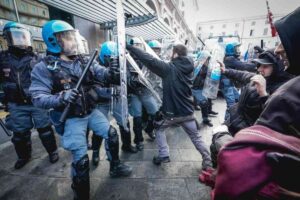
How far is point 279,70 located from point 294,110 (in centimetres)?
173

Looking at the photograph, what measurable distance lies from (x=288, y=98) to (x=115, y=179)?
8.77 feet

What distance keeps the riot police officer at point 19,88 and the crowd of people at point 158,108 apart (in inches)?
0.6

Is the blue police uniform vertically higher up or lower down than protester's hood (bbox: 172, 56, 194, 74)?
lower down

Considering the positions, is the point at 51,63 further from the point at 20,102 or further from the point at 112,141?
the point at 20,102

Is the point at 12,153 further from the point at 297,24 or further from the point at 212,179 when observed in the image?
the point at 297,24

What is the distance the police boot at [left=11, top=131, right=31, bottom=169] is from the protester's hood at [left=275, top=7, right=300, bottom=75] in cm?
385

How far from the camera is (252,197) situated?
62 centimetres

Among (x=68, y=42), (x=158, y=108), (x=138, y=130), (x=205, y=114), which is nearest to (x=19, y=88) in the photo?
(x=68, y=42)

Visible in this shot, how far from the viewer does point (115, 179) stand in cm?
272

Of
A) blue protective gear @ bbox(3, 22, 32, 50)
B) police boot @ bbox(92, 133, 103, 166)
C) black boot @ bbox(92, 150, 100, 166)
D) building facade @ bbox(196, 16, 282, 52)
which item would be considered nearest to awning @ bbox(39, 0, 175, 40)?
blue protective gear @ bbox(3, 22, 32, 50)

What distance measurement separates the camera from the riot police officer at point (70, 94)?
6.64 feet

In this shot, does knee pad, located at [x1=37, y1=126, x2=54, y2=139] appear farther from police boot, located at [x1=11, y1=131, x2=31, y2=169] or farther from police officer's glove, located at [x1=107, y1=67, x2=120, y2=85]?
police officer's glove, located at [x1=107, y1=67, x2=120, y2=85]

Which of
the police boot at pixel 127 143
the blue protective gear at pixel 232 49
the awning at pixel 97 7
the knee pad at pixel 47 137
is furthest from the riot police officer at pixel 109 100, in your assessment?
the blue protective gear at pixel 232 49

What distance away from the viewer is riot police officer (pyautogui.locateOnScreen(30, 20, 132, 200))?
202cm
